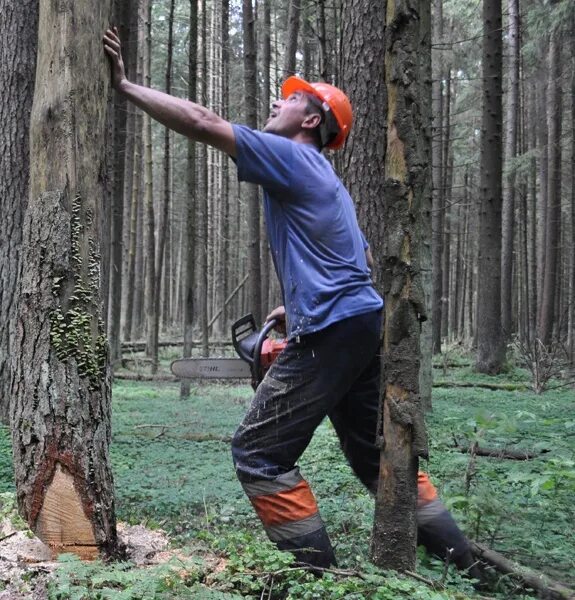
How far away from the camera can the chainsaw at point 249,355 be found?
3.58 metres

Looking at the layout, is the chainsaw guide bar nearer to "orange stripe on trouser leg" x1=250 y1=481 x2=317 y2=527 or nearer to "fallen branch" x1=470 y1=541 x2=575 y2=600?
"orange stripe on trouser leg" x1=250 y1=481 x2=317 y2=527

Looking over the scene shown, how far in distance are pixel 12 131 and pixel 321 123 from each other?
14.5 feet

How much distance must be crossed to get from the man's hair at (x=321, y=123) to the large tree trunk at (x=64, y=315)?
1.00 meters

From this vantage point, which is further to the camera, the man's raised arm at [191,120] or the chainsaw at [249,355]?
the chainsaw at [249,355]

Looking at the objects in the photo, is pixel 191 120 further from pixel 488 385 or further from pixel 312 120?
pixel 488 385

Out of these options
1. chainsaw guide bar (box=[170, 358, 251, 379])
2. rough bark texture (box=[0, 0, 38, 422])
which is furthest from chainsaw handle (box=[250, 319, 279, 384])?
rough bark texture (box=[0, 0, 38, 422])

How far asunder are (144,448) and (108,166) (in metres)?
4.16

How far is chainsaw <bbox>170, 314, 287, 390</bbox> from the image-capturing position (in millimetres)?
3580

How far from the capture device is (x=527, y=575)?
128 inches

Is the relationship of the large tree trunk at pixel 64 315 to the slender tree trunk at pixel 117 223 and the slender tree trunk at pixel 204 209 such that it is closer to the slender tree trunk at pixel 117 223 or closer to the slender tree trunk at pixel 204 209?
the slender tree trunk at pixel 117 223

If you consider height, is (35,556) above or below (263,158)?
below

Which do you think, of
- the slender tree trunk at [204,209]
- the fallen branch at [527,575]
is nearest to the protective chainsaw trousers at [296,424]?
the fallen branch at [527,575]

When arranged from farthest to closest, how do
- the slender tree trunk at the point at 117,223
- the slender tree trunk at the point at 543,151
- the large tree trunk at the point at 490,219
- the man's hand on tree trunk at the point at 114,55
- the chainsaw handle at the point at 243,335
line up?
1. the slender tree trunk at the point at 543,151
2. the large tree trunk at the point at 490,219
3. the slender tree trunk at the point at 117,223
4. the chainsaw handle at the point at 243,335
5. the man's hand on tree trunk at the point at 114,55

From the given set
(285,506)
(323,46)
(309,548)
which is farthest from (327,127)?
(323,46)
